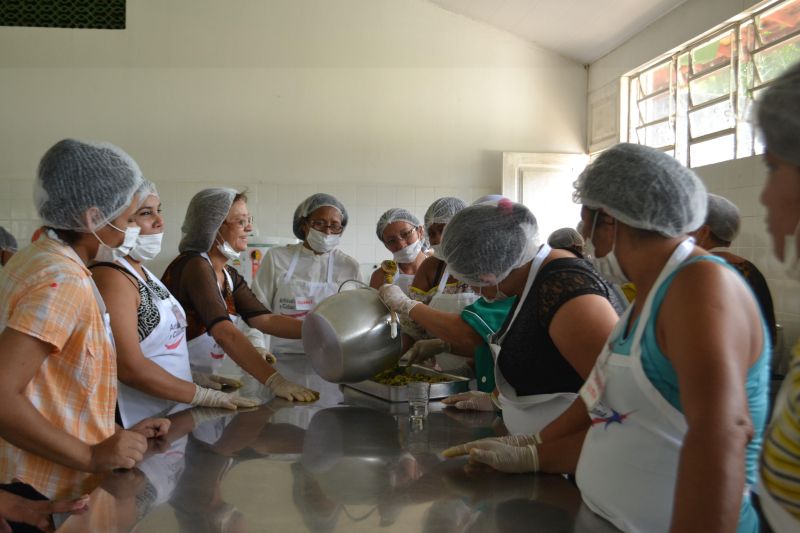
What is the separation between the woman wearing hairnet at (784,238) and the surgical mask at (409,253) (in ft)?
9.14

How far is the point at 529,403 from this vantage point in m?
1.54

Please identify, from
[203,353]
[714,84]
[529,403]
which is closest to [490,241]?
[529,403]

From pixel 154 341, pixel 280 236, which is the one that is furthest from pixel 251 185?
pixel 154 341

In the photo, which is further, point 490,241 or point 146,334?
point 146,334

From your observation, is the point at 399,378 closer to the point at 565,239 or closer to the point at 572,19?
the point at 565,239

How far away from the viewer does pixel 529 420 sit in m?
1.57

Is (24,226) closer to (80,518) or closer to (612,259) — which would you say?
(80,518)

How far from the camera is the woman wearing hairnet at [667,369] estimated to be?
0.85 meters

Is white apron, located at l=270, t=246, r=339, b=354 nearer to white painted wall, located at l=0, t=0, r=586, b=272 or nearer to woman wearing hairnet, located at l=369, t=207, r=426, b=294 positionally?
woman wearing hairnet, located at l=369, t=207, r=426, b=294

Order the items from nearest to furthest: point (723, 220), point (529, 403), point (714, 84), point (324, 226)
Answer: point (529, 403)
point (723, 220)
point (324, 226)
point (714, 84)

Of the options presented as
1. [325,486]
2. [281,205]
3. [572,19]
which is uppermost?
[572,19]

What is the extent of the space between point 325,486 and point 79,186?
831 millimetres

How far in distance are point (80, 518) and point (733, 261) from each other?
2399 mm

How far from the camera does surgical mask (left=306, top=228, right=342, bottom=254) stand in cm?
345
